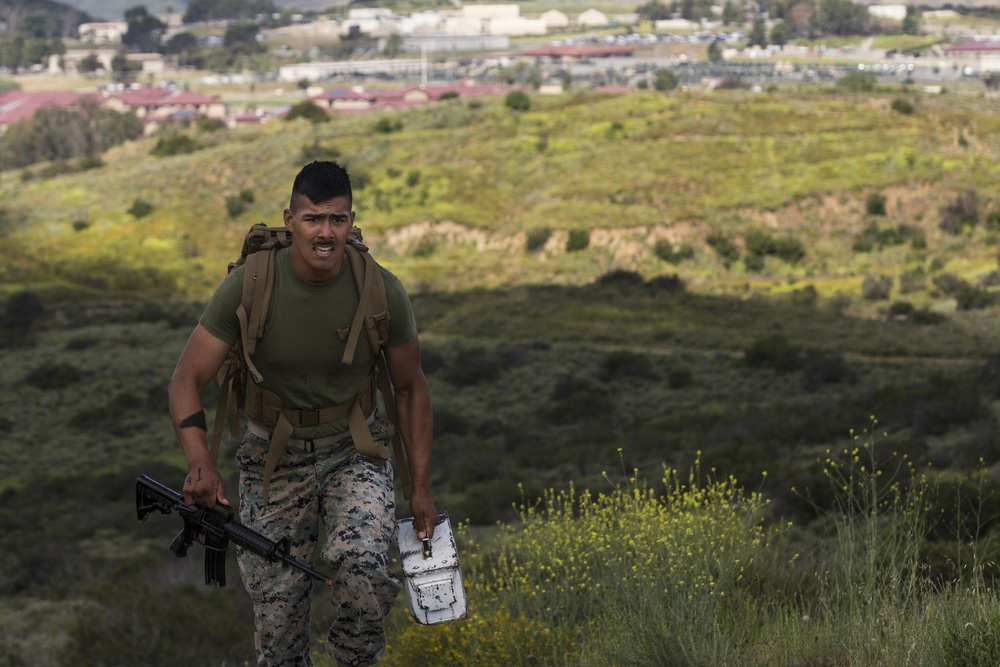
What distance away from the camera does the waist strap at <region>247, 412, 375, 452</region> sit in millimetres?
4254

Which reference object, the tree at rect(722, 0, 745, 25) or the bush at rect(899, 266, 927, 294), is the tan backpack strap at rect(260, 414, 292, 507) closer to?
the bush at rect(899, 266, 927, 294)

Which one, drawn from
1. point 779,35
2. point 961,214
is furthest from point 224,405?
point 779,35

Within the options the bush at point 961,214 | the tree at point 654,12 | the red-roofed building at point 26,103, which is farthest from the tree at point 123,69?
the bush at point 961,214

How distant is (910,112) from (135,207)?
115 feet

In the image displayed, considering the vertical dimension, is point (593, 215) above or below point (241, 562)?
below

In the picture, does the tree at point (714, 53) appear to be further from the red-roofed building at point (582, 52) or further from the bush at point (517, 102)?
the bush at point (517, 102)

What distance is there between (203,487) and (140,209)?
52.2m

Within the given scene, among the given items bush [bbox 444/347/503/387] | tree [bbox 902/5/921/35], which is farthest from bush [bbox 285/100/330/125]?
tree [bbox 902/5/921/35]

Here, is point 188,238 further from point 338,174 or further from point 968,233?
point 338,174

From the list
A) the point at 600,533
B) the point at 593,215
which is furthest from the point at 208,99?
the point at 600,533

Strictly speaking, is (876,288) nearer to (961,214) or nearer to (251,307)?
(961,214)

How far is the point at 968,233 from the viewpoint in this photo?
46094 millimetres

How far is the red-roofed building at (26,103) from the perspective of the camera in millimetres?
105575

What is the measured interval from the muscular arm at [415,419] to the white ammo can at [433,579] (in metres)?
0.05
